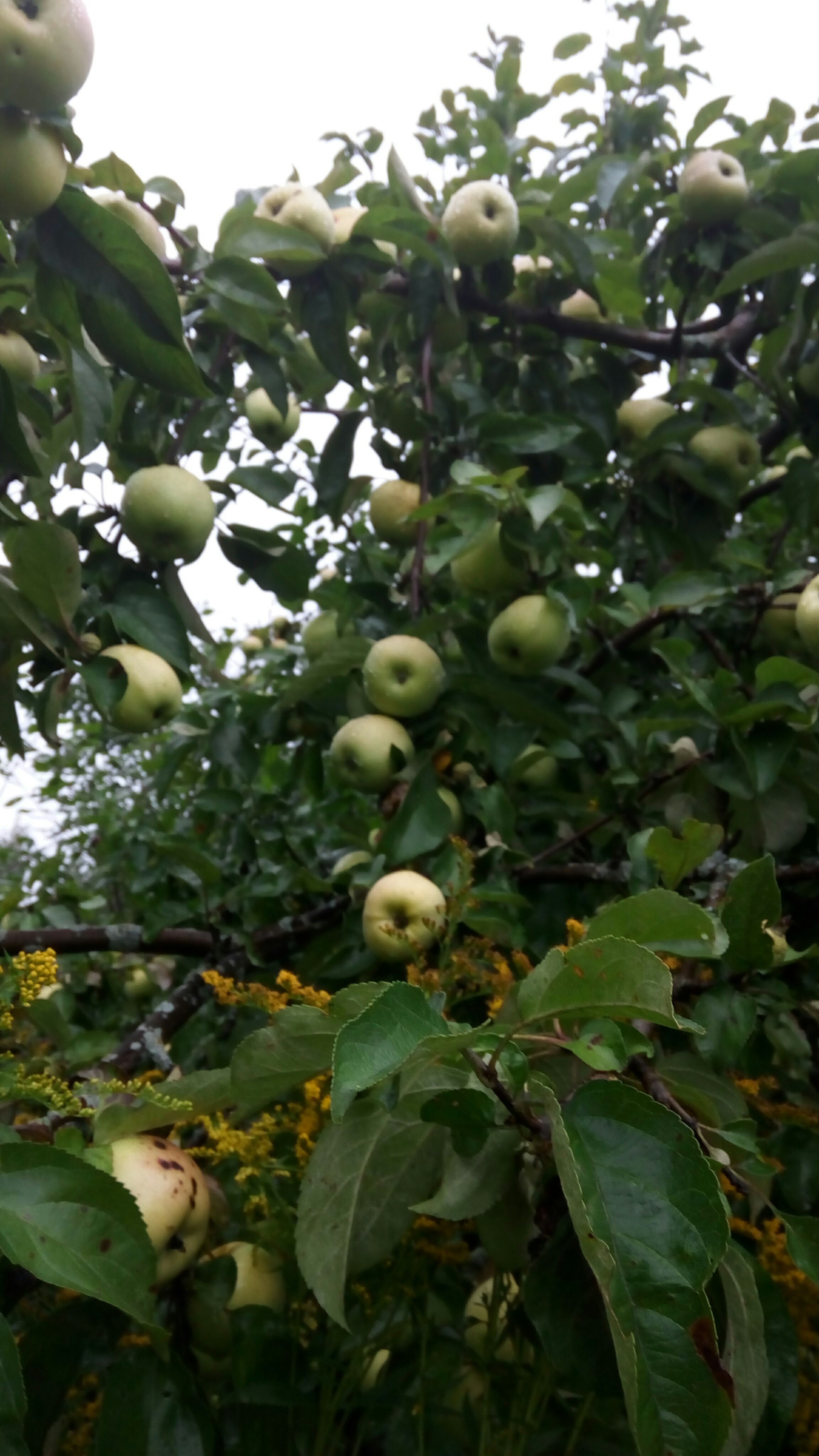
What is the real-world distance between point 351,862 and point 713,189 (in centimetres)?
104

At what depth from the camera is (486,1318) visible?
3.07 feet

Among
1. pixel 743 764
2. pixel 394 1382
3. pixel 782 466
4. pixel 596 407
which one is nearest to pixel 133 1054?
pixel 394 1382

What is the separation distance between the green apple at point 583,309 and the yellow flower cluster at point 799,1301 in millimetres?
1272

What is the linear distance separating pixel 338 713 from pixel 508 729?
0.28 m

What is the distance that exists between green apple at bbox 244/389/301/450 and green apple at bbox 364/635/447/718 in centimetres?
53

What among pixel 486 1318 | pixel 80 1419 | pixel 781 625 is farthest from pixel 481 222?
pixel 80 1419

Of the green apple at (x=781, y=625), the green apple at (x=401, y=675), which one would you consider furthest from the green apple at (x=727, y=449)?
the green apple at (x=401, y=675)

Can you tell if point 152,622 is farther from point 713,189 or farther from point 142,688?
point 713,189

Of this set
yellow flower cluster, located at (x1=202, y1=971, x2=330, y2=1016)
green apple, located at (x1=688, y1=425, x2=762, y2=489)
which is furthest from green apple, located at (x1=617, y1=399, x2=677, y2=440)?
yellow flower cluster, located at (x1=202, y1=971, x2=330, y2=1016)

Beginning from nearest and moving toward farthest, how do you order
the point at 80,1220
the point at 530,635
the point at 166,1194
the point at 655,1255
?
the point at 655,1255
the point at 80,1220
the point at 166,1194
the point at 530,635

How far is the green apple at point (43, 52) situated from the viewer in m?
0.71

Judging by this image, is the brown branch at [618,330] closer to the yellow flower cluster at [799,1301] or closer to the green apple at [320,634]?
the green apple at [320,634]

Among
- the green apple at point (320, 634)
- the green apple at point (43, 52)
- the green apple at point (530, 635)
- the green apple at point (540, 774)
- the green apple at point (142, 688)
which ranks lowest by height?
the green apple at point (540, 774)

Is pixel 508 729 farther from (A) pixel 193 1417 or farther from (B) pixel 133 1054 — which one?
(A) pixel 193 1417
